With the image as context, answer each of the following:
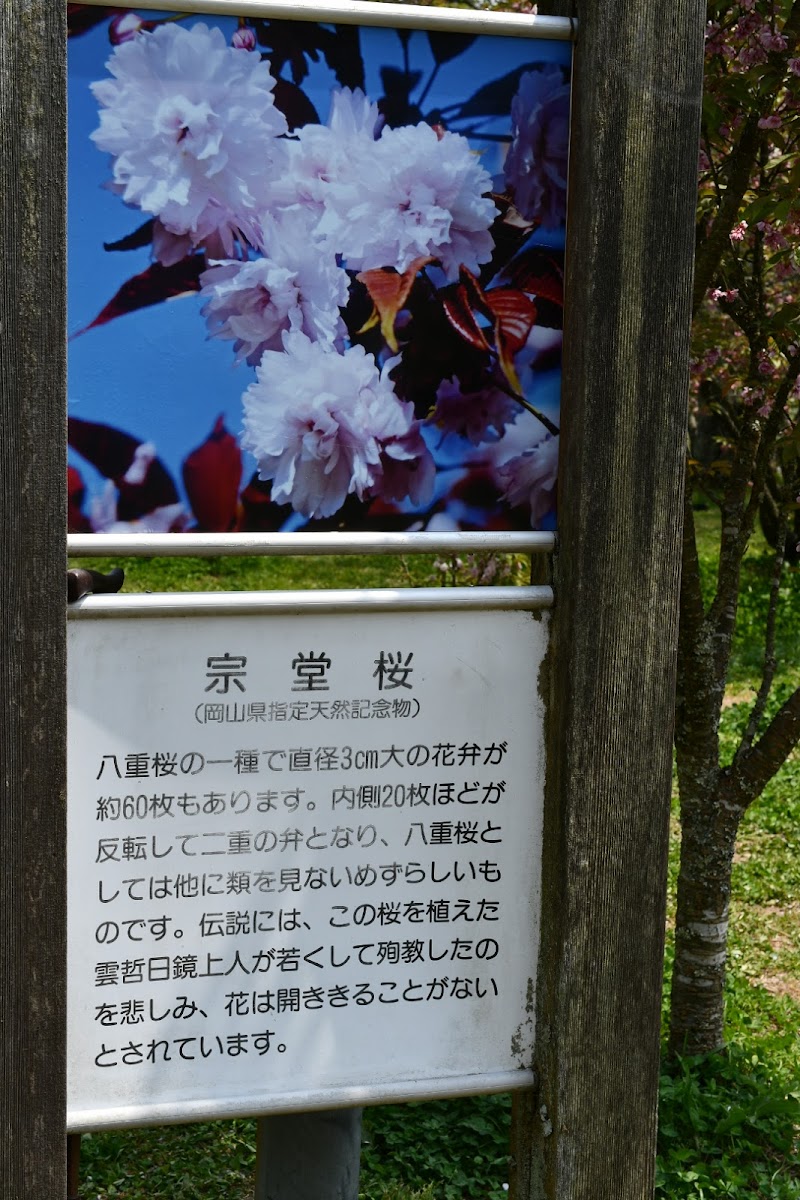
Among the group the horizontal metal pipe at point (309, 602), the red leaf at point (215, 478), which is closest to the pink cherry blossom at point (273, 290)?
the red leaf at point (215, 478)

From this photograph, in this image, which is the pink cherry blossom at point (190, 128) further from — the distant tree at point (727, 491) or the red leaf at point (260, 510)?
the distant tree at point (727, 491)

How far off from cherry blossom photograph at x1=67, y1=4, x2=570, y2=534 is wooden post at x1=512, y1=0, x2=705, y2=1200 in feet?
0.32

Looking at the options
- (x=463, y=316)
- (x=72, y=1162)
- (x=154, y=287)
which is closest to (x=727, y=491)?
(x=463, y=316)

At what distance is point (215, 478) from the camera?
221cm

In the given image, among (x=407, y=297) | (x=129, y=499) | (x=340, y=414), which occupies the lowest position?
(x=129, y=499)

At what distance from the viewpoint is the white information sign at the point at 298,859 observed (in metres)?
2.21

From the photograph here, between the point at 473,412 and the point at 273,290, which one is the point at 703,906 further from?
the point at 273,290

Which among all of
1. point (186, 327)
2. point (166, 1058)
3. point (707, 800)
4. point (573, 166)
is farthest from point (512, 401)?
point (707, 800)

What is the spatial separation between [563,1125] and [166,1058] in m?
0.68

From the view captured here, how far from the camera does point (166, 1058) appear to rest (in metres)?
2.24

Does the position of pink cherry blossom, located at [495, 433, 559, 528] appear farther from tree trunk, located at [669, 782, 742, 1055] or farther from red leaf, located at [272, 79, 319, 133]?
tree trunk, located at [669, 782, 742, 1055]

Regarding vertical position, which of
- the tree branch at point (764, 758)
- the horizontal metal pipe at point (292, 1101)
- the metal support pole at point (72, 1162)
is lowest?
the metal support pole at point (72, 1162)

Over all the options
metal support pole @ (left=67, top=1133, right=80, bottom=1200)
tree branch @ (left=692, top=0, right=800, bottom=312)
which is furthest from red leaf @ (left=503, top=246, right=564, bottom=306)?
metal support pole @ (left=67, top=1133, right=80, bottom=1200)

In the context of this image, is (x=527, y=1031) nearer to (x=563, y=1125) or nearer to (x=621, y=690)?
(x=563, y=1125)
